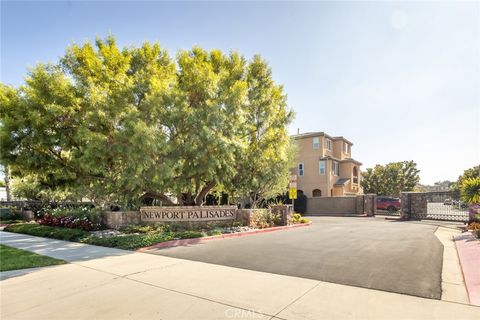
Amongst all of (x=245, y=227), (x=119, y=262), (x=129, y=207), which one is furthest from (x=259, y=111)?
(x=119, y=262)

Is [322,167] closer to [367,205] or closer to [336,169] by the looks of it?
[336,169]

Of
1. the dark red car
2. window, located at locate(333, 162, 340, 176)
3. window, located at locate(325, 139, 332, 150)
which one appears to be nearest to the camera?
the dark red car

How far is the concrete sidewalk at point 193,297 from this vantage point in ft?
15.7

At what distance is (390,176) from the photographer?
4866cm

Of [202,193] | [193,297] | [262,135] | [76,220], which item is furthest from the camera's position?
[262,135]

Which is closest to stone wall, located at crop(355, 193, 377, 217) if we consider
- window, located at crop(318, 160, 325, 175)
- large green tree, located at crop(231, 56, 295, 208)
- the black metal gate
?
the black metal gate

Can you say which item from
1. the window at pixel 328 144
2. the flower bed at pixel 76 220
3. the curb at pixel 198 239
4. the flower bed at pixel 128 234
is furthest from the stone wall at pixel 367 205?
the flower bed at pixel 76 220

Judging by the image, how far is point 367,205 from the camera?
31.9 m

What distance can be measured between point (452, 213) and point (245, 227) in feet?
66.2

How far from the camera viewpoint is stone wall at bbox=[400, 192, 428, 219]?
85.7 feet

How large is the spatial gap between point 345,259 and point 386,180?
44.5 metres

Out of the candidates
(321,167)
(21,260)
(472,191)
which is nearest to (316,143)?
(321,167)

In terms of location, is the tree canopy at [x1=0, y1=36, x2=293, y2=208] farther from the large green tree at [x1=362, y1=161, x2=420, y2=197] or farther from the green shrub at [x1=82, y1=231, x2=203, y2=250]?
the large green tree at [x1=362, y1=161, x2=420, y2=197]

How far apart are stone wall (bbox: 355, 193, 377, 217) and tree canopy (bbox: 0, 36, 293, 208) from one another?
20717 mm
